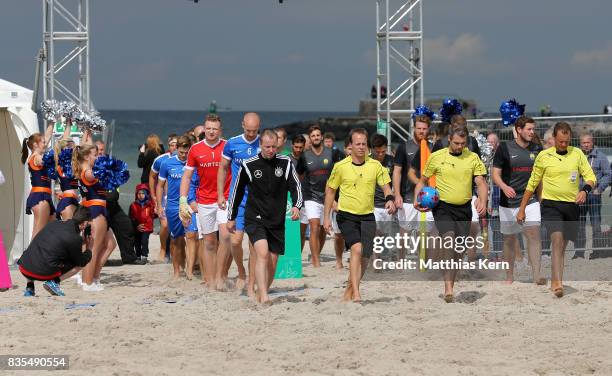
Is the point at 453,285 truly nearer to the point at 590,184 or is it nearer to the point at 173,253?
the point at 590,184

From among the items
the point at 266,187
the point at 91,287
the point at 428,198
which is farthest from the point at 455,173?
the point at 91,287

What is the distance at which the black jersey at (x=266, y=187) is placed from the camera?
9.02 m

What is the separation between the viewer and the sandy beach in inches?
267

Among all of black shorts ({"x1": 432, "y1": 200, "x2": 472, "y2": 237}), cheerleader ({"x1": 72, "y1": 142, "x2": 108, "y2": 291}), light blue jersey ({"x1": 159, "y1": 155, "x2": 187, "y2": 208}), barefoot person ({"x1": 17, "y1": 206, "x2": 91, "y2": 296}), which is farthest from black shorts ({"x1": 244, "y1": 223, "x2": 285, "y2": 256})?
light blue jersey ({"x1": 159, "y1": 155, "x2": 187, "y2": 208})

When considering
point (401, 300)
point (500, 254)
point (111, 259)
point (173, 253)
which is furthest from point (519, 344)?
point (111, 259)

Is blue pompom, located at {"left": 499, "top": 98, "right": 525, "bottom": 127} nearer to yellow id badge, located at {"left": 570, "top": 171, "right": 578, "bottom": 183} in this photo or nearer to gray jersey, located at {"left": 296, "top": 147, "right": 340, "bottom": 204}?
yellow id badge, located at {"left": 570, "top": 171, "right": 578, "bottom": 183}

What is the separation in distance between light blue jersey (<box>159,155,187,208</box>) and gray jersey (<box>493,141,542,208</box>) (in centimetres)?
359

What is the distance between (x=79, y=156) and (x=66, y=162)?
2.06 feet

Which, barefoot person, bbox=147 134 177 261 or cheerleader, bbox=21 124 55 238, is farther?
cheerleader, bbox=21 124 55 238

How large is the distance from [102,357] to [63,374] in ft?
1.56

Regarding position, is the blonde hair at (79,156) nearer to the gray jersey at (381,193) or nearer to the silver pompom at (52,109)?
the silver pompom at (52,109)

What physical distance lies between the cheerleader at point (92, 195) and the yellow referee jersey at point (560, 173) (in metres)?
4.41

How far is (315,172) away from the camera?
1270 centimetres

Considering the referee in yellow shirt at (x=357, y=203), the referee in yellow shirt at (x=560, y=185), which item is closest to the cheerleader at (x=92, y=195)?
the referee in yellow shirt at (x=357, y=203)
